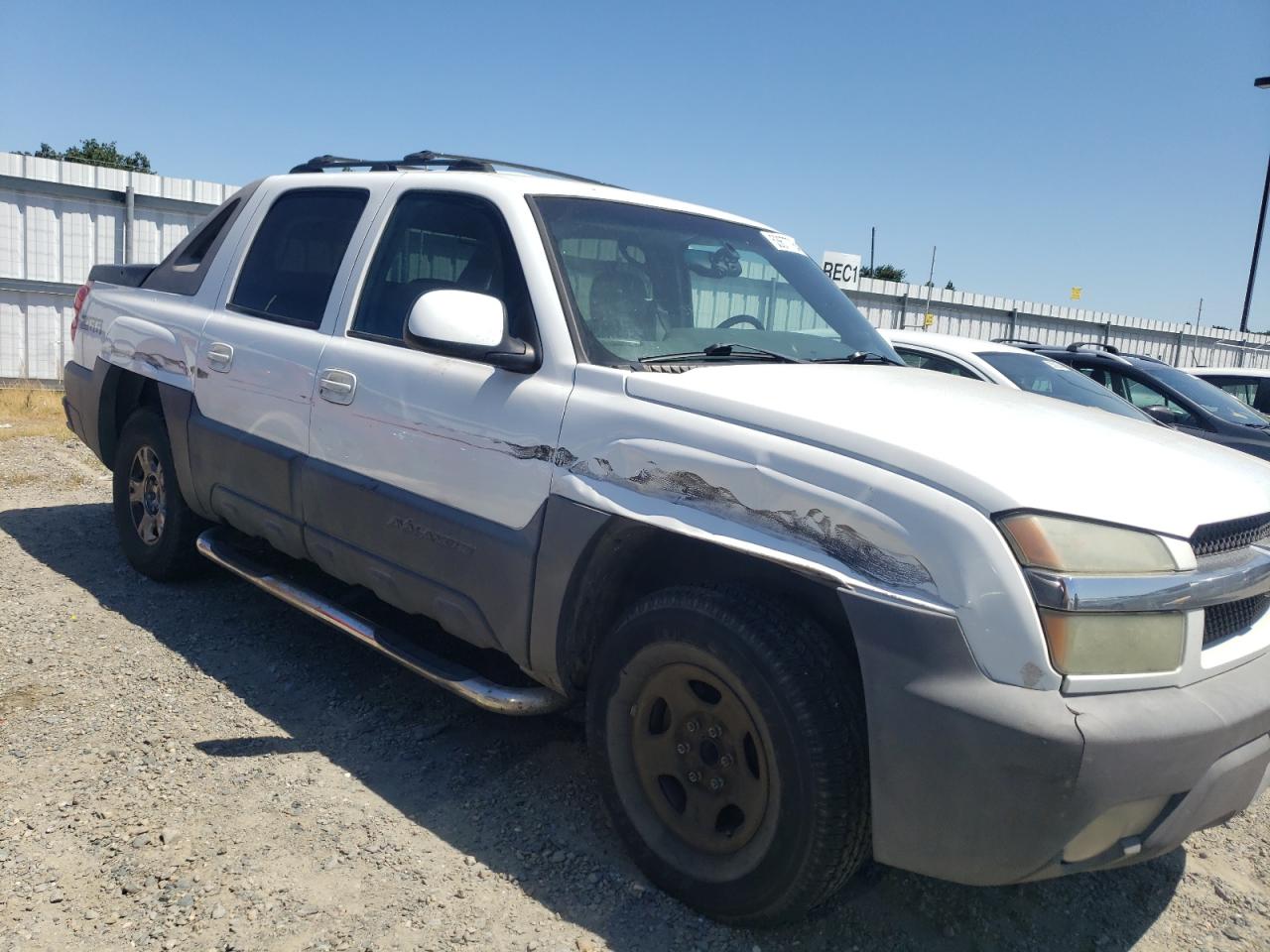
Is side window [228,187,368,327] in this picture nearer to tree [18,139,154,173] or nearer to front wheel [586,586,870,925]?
front wheel [586,586,870,925]

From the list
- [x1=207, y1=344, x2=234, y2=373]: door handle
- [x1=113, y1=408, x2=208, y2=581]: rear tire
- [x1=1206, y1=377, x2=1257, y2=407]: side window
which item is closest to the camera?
[x1=207, y1=344, x2=234, y2=373]: door handle

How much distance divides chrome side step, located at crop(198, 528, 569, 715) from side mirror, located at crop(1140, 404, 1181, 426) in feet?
20.9

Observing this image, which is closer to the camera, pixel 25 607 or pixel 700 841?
pixel 700 841

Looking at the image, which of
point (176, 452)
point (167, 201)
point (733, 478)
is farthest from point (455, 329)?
point (167, 201)

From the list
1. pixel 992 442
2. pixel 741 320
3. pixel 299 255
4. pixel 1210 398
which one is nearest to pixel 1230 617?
pixel 992 442

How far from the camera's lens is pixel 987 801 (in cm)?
208

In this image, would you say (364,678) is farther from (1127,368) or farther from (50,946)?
(1127,368)

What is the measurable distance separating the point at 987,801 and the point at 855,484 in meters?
0.72

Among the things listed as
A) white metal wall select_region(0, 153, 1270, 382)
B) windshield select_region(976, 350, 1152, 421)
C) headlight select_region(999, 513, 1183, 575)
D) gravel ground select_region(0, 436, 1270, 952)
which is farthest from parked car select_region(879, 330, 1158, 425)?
white metal wall select_region(0, 153, 1270, 382)

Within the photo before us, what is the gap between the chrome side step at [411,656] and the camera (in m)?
3.02

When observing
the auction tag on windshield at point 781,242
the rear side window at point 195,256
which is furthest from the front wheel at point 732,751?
the rear side window at point 195,256

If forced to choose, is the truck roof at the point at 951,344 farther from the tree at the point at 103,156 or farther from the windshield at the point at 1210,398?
the tree at the point at 103,156

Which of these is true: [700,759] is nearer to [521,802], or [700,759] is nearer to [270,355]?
[521,802]

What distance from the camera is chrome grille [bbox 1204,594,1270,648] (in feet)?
7.67
